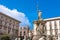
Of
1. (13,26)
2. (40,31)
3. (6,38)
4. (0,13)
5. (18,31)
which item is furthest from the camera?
(18,31)

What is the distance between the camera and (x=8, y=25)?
7569cm

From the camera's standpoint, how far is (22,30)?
8856cm

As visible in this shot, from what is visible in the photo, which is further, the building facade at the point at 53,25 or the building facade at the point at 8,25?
the building facade at the point at 53,25

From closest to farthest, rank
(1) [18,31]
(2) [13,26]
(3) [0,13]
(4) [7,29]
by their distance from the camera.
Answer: (3) [0,13] < (4) [7,29] < (2) [13,26] < (1) [18,31]

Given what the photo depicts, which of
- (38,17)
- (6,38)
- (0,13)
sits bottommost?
(6,38)

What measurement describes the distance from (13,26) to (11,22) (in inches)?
117

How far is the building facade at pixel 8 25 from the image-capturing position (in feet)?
231

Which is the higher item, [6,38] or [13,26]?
[13,26]

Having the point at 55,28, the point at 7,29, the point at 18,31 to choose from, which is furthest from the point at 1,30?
the point at 55,28

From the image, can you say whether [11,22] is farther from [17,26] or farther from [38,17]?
[38,17]

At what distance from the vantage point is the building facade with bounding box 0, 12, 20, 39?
70.4 meters

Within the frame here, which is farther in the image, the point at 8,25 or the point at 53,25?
the point at 53,25

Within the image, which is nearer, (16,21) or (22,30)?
(16,21)

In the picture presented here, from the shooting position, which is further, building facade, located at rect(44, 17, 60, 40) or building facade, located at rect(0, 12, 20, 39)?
building facade, located at rect(44, 17, 60, 40)
